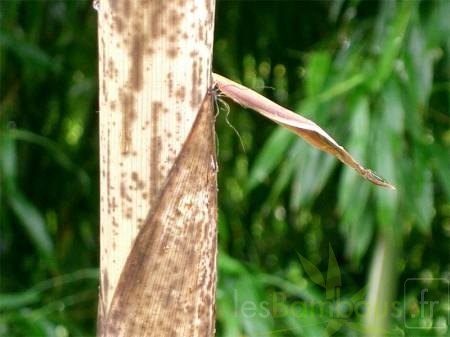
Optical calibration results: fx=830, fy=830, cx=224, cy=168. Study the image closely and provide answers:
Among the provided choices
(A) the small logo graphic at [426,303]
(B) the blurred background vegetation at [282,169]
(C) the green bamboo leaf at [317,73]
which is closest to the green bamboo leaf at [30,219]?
(B) the blurred background vegetation at [282,169]

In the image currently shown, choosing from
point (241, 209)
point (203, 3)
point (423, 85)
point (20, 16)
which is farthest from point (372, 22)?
point (203, 3)

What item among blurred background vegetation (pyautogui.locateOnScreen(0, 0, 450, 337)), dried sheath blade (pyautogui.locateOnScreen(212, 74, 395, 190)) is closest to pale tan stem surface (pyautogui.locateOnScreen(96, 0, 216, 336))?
dried sheath blade (pyautogui.locateOnScreen(212, 74, 395, 190))

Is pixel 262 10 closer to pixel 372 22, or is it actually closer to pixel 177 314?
pixel 372 22

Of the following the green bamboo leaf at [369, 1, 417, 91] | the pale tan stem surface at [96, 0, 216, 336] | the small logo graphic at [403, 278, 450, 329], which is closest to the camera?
the pale tan stem surface at [96, 0, 216, 336]

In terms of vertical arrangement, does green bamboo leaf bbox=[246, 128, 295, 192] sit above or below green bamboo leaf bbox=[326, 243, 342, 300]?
above

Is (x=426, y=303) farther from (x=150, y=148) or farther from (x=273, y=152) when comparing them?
(x=150, y=148)

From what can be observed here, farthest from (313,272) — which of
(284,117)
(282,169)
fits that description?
(284,117)

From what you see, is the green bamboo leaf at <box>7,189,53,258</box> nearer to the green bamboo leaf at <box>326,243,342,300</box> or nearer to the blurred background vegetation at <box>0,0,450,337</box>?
the blurred background vegetation at <box>0,0,450,337</box>
